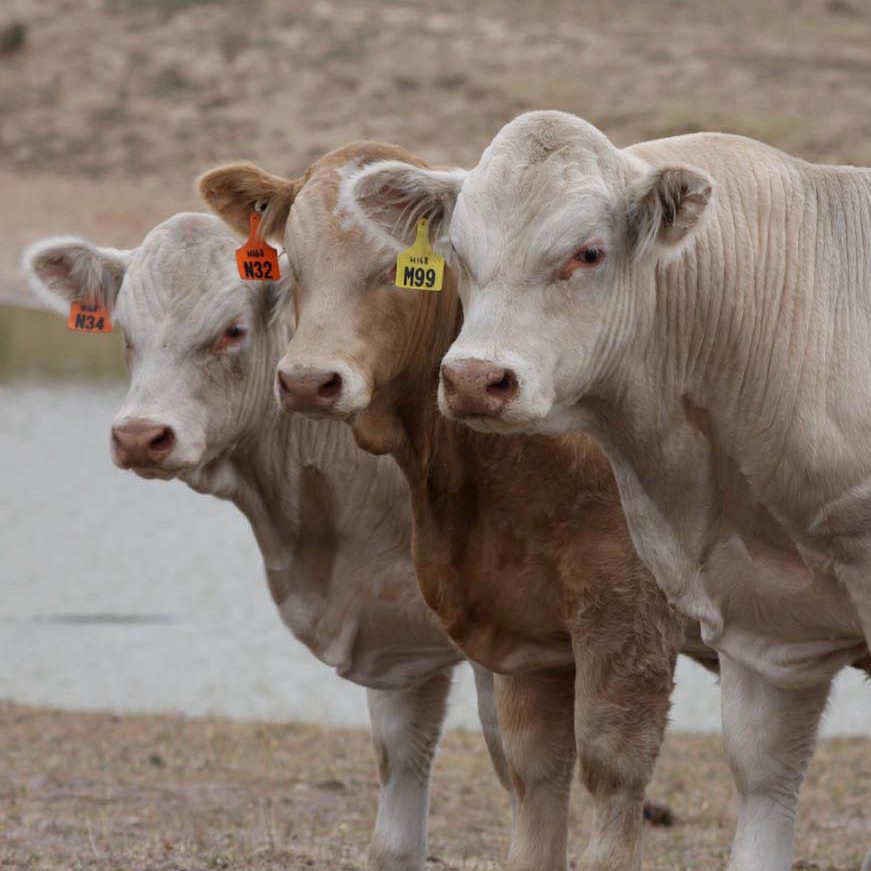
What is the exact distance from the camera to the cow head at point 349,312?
5184mm

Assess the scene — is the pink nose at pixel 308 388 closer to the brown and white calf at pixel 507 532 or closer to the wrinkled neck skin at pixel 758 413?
the brown and white calf at pixel 507 532

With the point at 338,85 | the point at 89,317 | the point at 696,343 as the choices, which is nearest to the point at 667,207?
the point at 696,343

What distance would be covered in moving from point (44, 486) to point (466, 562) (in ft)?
41.1

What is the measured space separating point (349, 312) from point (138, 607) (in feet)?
29.8

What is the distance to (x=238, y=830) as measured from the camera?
7.73 m

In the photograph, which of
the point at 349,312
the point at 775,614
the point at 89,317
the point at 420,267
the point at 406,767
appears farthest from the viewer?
the point at 89,317

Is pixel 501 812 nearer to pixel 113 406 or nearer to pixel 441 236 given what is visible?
pixel 441 236

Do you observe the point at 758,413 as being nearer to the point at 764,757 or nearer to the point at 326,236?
the point at 764,757

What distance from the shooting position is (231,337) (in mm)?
6223

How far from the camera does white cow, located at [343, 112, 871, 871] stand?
4.64 metres

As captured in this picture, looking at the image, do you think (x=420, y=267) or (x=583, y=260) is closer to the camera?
(x=583, y=260)

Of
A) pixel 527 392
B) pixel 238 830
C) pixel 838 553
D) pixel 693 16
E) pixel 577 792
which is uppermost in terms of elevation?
pixel 527 392

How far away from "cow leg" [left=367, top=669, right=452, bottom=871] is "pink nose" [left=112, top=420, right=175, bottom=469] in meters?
1.16

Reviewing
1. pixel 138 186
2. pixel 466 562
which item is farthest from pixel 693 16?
pixel 466 562
